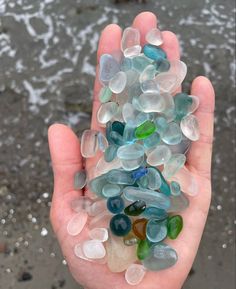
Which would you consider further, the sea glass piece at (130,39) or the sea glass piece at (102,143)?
the sea glass piece at (130,39)

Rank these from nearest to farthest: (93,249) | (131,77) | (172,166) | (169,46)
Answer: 1. (93,249)
2. (172,166)
3. (131,77)
4. (169,46)

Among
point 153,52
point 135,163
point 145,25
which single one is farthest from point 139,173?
point 145,25

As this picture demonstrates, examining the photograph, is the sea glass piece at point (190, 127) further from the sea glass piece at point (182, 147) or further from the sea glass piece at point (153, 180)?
the sea glass piece at point (153, 180)

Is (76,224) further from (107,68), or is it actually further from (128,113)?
(107,68)

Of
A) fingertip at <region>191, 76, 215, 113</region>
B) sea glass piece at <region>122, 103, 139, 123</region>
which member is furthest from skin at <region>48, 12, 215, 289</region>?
sea glass piece at <region>122, 103, 139, 123</region>

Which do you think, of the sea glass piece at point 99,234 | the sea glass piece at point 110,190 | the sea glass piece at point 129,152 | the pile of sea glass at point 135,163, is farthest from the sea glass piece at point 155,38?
the sea glass piece at point 99,234
